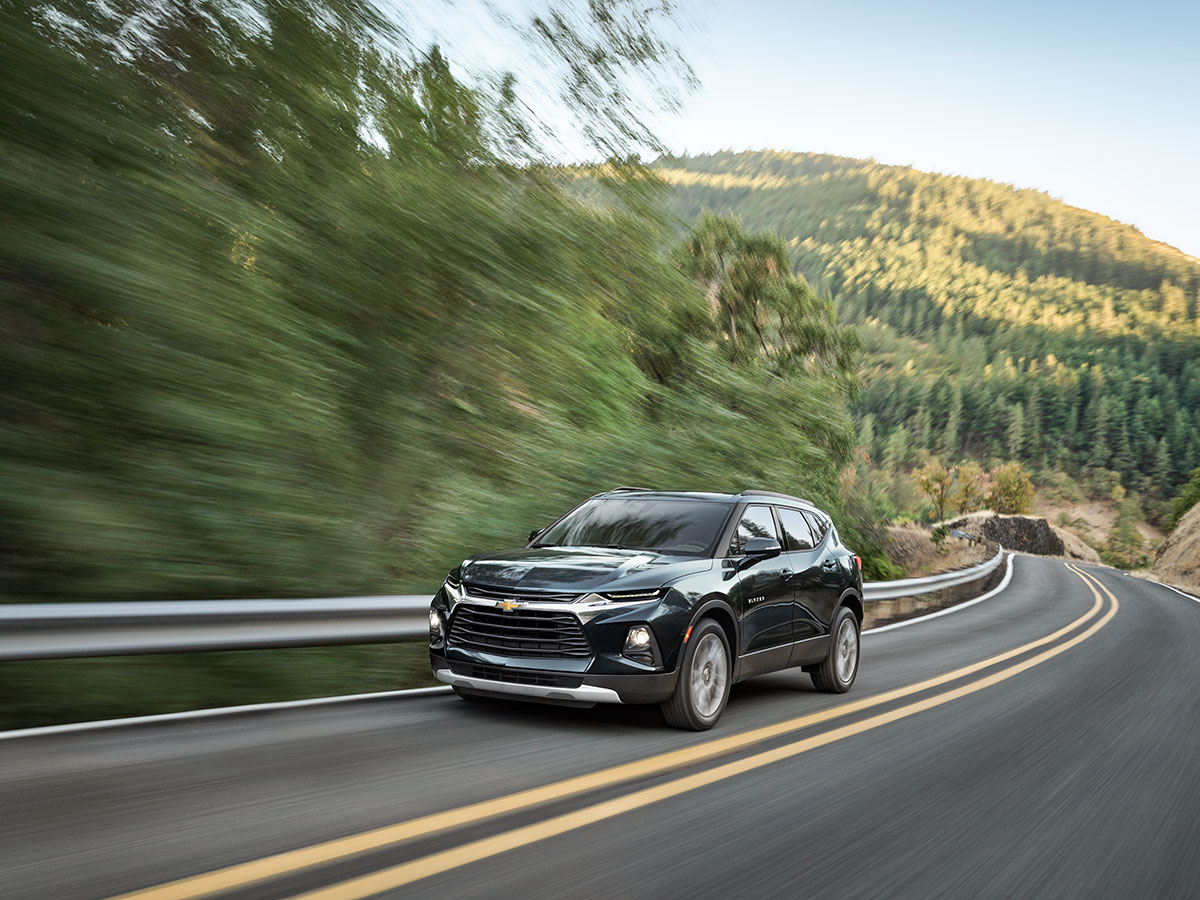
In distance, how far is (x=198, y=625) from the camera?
595 centimetres

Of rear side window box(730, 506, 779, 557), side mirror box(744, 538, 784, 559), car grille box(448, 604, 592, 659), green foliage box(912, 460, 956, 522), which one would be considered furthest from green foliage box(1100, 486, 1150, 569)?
car grille box(448, 604, 592, 659)

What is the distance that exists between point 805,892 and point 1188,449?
7934 inches

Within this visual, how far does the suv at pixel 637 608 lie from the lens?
6.25 meters

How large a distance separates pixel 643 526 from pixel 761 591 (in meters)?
1.00

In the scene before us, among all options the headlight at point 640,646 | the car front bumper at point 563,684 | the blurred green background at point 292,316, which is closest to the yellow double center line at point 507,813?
the car front bumper at point 563,684

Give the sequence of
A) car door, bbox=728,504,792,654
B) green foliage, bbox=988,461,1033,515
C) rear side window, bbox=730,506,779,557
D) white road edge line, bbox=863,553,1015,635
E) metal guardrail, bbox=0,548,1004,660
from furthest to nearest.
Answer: green foliage, bbox=988,461,1033,515 → white road edge line, bbox=863,553,1015,635 → rear side window, bbox=730,506,779,557 → car door, bbox=728,504,792,654 → metal guardrail, bbox=0,548,1004,660

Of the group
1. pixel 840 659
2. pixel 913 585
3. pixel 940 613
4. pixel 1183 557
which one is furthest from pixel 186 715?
pixel 1183 557

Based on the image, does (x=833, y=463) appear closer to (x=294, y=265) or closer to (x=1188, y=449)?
(x=294, y=265)

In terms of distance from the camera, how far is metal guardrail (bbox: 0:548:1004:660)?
17.0 feet

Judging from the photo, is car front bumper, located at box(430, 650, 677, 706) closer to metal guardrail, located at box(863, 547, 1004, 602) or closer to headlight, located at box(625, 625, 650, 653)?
headlight, located at box(625, 625, 650, 653)

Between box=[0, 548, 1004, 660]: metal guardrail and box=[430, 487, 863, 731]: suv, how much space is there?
69 centimetres

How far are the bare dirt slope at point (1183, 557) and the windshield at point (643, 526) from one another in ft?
144

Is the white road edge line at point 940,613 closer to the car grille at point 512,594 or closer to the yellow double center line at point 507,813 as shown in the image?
the yellow double center line at point 507,813

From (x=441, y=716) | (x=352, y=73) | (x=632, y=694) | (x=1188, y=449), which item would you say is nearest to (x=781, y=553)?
(x=632, y=694)
